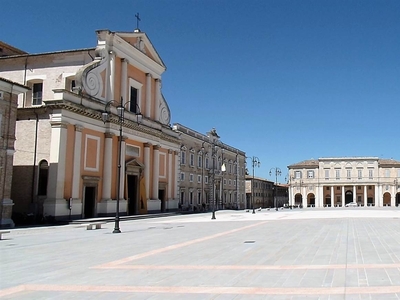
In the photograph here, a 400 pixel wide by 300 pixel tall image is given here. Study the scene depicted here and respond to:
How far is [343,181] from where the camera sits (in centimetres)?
10794

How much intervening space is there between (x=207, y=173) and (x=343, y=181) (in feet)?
201

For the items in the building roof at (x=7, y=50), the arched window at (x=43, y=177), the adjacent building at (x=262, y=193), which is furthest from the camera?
the adjacent building at (x=262, y=193)

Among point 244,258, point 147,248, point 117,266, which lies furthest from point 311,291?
point 147,248

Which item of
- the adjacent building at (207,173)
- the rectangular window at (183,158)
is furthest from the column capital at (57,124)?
the rectangular window at (183,158)

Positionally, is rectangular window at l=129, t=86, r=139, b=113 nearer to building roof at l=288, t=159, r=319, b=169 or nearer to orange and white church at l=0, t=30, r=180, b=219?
orange and white church at l=0, t=30, r=180, b=219

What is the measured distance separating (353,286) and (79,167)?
25868 mm

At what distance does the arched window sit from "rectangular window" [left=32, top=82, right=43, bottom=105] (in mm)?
6824

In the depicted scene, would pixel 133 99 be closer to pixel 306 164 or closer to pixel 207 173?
pixel 207 173

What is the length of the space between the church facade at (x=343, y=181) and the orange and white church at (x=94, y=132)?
70282 mm

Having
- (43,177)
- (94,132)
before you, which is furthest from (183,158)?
(43,177)

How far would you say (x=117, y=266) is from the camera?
9828mm

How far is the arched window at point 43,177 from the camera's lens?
28719mm

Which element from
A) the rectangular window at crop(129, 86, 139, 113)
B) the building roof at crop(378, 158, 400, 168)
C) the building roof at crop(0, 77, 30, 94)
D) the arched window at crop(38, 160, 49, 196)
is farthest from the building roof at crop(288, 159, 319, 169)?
the building roof at crop(0, 77, 30, 94)

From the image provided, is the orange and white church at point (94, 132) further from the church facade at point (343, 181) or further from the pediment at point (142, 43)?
the church facade at point (343, 181)
